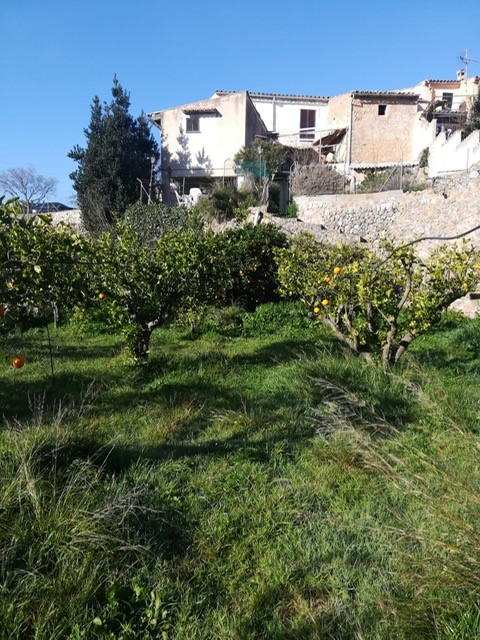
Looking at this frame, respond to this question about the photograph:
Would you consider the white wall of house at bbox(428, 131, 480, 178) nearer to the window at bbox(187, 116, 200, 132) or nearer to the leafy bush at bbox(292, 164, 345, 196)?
the leafy bush at bbox(292, 164, 345, 196)

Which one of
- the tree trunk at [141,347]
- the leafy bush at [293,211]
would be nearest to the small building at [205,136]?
the leafy bush at [293,211]

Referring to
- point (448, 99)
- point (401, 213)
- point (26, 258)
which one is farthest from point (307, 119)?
point (26, 258)

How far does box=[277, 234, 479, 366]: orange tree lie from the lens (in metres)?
5.59

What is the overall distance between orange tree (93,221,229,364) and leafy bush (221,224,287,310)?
4.81 meters

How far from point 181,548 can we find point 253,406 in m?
2.30

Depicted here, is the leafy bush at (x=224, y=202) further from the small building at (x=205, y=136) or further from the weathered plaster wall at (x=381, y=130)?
the weathered plaster wall at (x=381, y=130)

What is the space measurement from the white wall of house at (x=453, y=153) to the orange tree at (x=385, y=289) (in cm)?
1165

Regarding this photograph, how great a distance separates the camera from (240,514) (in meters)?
3.20

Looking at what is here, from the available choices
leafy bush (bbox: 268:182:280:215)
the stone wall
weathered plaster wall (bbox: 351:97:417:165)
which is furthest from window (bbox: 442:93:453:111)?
the stone wall

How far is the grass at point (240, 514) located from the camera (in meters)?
2.25

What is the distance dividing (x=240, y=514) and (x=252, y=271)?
8609 millimetres

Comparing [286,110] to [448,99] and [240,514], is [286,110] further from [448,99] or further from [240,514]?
[240,514]

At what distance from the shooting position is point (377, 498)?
3.38 m

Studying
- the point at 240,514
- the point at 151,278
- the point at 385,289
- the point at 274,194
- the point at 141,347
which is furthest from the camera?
the point at 274,194
